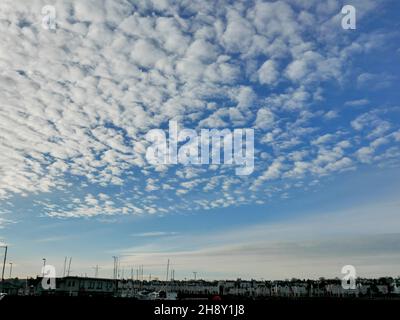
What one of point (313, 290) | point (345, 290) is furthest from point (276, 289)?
point (345, 290)

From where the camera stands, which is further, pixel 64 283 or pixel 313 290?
pixel 313 290
